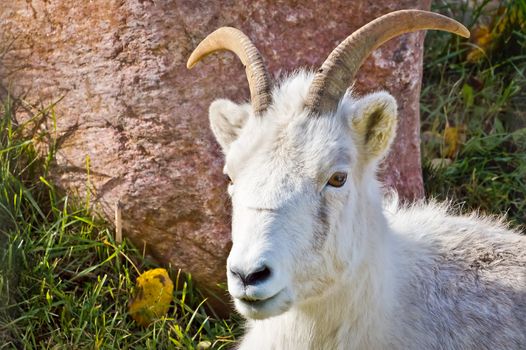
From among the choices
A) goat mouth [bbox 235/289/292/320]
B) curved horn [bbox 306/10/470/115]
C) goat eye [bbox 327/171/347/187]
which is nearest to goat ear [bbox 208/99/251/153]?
curved horn [bbox 306/10/470/115]

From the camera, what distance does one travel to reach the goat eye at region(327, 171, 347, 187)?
4559 mm

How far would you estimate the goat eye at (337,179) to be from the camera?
4.56 m

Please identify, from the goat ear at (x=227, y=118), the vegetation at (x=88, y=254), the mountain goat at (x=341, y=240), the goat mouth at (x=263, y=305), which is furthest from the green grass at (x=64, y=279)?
the goat mouth at (x=263, y=305)

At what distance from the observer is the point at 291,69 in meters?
6.19

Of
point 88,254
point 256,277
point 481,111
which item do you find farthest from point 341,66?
point 481,111

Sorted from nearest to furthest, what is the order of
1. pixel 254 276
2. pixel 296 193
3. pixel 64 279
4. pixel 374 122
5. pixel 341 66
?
pixel 254 276 → pixel 296 193 → pixel 341 66 → pixel 374 122 → pixel 64 279

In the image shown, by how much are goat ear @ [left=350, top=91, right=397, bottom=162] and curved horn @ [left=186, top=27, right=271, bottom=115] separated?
1.51ft

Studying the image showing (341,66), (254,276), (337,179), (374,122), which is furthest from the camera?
(374,122)

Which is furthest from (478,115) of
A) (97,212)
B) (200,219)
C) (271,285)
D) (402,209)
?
(271,285)

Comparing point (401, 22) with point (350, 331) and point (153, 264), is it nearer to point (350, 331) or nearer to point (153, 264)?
point (350, 331)

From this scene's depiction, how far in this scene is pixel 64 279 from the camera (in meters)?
6.17

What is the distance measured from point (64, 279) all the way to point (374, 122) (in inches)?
96.4

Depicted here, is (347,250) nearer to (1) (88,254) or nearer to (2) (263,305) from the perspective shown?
(2) (263,305)

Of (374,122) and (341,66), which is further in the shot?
(374,122)
